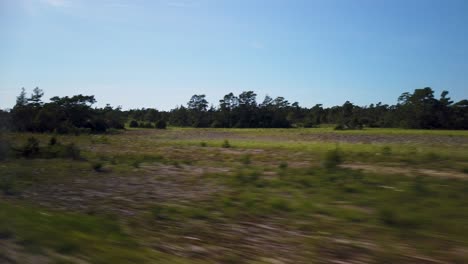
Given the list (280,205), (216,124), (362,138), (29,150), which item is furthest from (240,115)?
(280,205)

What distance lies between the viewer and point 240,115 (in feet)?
325

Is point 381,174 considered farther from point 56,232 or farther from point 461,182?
point 56,232

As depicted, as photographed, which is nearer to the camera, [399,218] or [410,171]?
[399,218]

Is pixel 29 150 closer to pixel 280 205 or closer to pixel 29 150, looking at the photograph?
pixel 29 150

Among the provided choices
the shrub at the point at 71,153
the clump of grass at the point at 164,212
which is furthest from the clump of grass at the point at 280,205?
the shrub at the point at 71,153

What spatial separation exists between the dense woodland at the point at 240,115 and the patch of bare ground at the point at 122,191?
20720 mm

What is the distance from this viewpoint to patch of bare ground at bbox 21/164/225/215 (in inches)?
430

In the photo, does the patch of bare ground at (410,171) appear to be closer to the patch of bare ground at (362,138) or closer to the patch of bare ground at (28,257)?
the patch of bare ground at (28,257)

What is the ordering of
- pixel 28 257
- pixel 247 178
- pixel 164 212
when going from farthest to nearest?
pixel 247 178 → pixel 164 212 → pixel 28 257

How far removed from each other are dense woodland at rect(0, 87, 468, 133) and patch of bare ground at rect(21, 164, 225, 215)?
20.7 meters

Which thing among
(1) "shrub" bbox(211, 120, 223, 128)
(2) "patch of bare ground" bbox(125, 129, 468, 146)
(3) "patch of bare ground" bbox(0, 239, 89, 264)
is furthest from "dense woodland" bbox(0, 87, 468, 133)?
(3) "patch of bare ground" bbox(0, 239, 89, 264)

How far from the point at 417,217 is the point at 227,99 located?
9603cm

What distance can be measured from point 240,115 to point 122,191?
86.2 meters

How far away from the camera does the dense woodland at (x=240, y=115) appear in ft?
187
